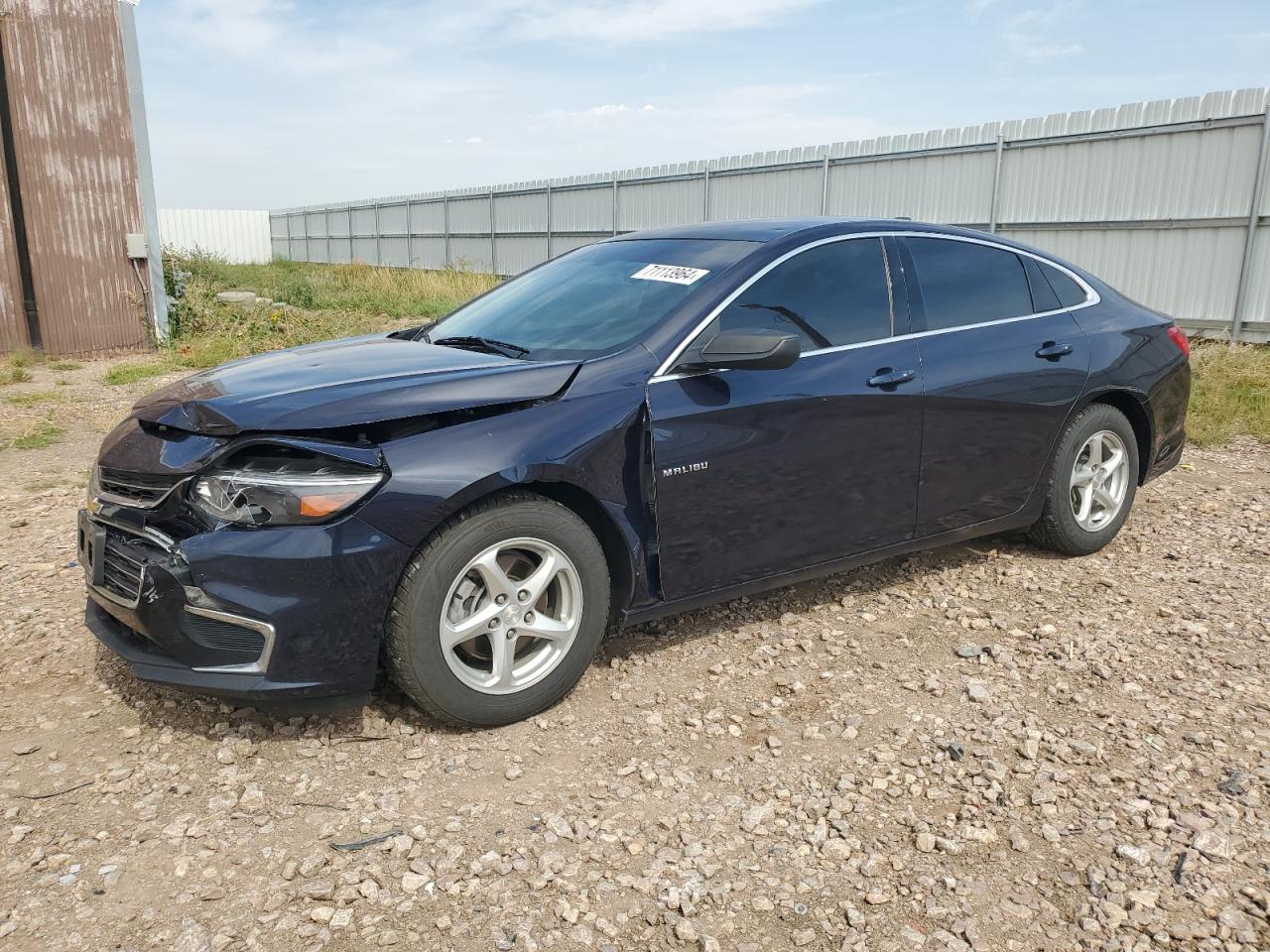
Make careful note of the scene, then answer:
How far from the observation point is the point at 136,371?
10602mm

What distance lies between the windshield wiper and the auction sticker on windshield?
0.58 metres

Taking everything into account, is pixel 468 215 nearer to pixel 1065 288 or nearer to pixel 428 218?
pixel 428 218

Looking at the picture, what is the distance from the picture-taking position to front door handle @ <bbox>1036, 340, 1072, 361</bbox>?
14.2 ft

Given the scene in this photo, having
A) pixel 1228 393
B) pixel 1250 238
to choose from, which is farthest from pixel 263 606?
pixel 1250 238

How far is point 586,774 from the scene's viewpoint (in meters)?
2.96

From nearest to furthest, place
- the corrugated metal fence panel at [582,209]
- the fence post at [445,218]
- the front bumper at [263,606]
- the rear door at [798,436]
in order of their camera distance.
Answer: the front bumper at [263,606], the rear door at [798,436], the corrugated metal fence panel at [582,209], the fence post at [445,218]

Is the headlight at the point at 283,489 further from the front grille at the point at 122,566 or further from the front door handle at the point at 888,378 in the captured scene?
the front door handle at the point at 888,378

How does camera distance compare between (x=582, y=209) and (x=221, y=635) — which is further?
(x=582, y=209)

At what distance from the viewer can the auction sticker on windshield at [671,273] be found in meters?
3.62

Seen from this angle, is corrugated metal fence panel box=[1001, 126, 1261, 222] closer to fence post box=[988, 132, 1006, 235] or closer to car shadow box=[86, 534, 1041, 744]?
fence post box=[988, 132, 1006, 235]

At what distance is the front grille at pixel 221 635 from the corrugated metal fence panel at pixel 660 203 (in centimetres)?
1578

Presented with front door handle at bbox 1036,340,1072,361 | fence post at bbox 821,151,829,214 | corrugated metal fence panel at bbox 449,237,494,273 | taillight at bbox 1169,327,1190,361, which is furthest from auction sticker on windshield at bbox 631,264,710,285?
corrugated metal fence panel at bbox 449,237,494,273

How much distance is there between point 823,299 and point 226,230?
1708 inches

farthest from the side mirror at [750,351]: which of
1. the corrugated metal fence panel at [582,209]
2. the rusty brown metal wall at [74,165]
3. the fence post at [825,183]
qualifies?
the corrugated metal fence panel at [582,209]
